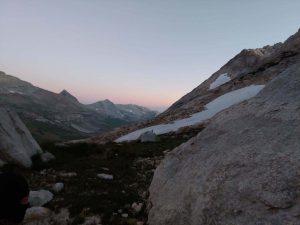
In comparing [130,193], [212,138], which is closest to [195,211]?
[212,138]

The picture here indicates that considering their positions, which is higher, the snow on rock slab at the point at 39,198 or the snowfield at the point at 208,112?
the snowfield at the point at 208,112

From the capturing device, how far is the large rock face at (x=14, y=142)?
25.2m

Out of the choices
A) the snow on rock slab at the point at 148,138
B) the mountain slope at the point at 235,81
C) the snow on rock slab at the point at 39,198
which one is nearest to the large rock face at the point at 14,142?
the snow on rock slab at the point at 39,198

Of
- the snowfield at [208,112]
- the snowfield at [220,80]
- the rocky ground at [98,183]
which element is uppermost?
the snowfield at [220,80]

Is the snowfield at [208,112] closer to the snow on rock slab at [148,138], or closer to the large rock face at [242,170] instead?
the snow on rock slab at [148,138]

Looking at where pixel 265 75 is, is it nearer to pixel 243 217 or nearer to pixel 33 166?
pixel 33 166

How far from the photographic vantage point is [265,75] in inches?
2768

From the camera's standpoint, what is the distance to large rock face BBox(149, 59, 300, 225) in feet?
29.6

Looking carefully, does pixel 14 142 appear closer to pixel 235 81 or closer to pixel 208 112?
pixel 208 112

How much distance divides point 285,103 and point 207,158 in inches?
125

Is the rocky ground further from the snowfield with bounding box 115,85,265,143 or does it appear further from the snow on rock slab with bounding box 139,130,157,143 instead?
the snowfield with bounding box 115,85,265,143

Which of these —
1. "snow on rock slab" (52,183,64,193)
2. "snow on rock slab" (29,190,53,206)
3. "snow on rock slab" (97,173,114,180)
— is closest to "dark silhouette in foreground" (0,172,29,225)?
"snow on rock slab" (29,190,53,206)

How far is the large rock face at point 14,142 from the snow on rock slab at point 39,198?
905cm

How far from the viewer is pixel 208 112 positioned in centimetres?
5794
